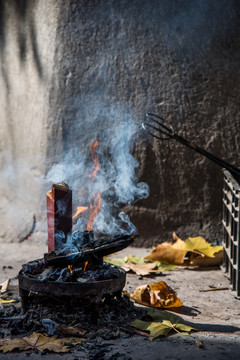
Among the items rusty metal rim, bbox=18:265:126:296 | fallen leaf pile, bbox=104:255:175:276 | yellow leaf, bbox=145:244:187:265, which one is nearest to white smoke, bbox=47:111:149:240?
fallen leaf pile, bbox=104:255:175:276

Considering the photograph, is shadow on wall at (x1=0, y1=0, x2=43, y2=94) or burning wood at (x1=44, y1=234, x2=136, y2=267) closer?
burning wood at (x1=44, y1=234, x2=136, y2=267)

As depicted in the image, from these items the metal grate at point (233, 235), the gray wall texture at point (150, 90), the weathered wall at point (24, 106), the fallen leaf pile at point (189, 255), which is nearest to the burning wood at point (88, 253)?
the metal grate at point (233, 235)

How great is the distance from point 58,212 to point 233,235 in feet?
6.75

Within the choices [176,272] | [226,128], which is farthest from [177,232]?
[226,128]

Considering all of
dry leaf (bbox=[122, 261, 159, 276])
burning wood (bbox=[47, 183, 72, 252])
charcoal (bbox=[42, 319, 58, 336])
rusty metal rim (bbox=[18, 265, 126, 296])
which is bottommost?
dry leaf (bbox=[122, 261, 159, 276])

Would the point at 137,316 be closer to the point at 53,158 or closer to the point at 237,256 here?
the point at 237,256

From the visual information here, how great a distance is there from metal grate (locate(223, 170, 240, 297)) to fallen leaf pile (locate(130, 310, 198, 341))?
1.12m

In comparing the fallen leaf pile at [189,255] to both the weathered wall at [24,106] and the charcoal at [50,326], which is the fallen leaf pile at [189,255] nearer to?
the weathered wall at [24,106]

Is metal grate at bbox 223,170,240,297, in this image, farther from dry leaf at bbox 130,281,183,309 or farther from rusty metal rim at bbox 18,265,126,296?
rusty metal rim at bbox 18,265,126,296

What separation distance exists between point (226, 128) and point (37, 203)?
293 centimetres

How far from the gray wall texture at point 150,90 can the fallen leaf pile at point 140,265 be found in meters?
0.80

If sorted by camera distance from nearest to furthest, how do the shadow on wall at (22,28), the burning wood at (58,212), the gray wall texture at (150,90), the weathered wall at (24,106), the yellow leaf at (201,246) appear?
the burning wood at (58,212)
the yellow leaf at (201,246)
the gray wall texture at (150,90)
the weathered wall at (24,106)
the shadow on wall at (22,28)

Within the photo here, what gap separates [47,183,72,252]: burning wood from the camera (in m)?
→ 3.94

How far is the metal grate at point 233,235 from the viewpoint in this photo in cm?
466
